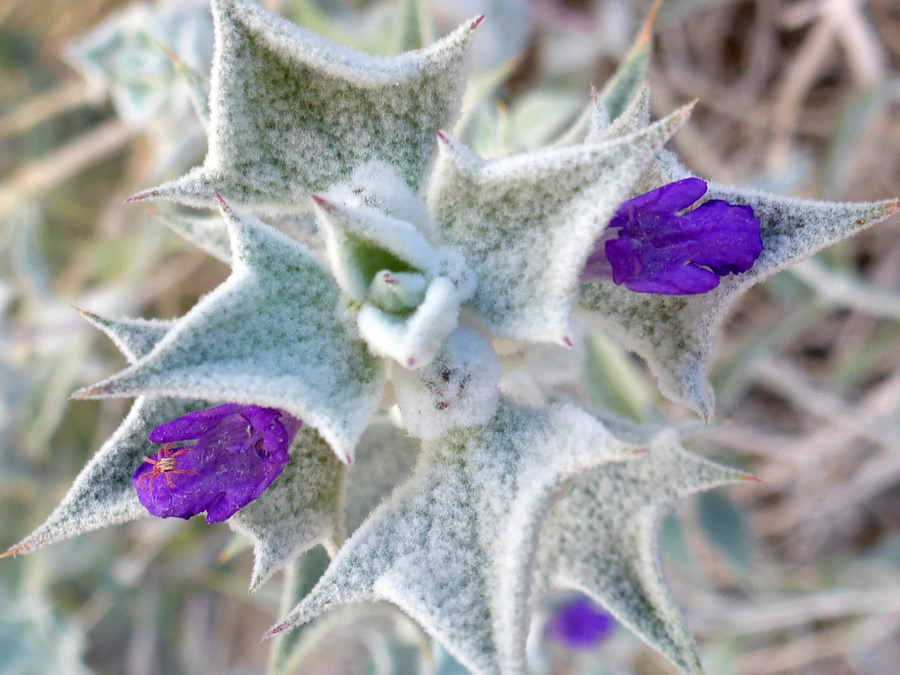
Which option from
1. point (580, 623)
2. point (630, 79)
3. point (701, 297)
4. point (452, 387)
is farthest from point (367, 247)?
point (580, 623)

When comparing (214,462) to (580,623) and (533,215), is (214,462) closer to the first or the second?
(533,215)

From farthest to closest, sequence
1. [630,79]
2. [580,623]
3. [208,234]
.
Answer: [580,623], [630,79], [208,234]

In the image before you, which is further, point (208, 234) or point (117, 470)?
point (208, 234)

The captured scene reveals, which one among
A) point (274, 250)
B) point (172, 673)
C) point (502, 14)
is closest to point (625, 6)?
point (502, 14)

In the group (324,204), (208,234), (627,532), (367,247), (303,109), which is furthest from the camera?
(208,234)

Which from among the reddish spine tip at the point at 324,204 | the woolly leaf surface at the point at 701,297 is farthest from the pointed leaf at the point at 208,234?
the woolly leaf surface at the point at 701,297

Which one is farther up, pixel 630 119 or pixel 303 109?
pixel 630 119

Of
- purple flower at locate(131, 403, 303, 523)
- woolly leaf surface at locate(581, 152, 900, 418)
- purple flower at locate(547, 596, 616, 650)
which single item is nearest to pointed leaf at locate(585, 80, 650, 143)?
woolly leaf surface at locate(581, 152, 900, 418)
